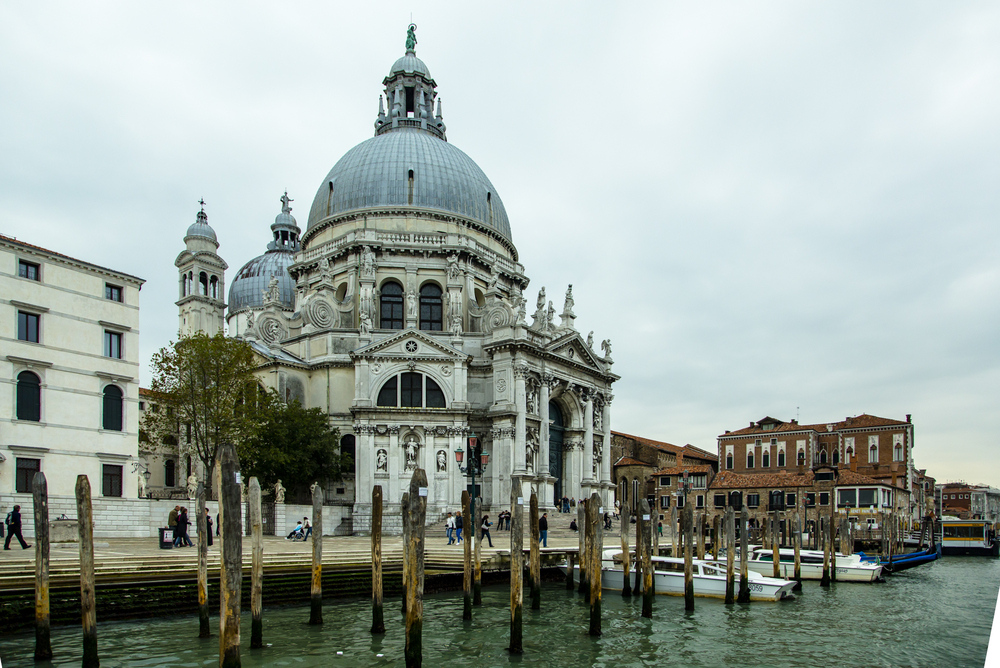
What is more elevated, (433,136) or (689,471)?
(433,136)

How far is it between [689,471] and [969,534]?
549 inches

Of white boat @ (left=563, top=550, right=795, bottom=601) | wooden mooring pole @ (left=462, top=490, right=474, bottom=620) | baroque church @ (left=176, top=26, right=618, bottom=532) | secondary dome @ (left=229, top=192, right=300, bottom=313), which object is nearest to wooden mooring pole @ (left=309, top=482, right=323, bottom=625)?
wooden mooring pole @ (left=462, top=490, right=474, bottom=620)

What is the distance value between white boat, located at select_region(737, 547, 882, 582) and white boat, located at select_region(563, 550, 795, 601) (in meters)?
3.42

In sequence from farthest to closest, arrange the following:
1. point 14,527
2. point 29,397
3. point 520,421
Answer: point 520,421 < point 29,397 < point 14,527

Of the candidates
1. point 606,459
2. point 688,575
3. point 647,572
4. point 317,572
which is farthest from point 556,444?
point 317,572

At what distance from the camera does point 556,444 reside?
39125 millimetres

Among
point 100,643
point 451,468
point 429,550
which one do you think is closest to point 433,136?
point 451,468

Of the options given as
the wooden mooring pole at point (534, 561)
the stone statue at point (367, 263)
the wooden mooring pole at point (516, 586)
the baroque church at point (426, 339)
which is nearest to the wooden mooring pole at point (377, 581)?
the wooden mooring pole at point (516, 586)

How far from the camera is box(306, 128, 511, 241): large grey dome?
40653mm

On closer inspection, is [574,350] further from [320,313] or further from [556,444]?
[320,313]

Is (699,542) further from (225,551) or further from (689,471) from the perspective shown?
(689,471)

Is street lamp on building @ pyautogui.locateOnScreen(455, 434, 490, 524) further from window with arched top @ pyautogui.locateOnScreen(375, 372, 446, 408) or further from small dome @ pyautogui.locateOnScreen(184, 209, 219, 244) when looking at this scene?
small dome @ pyautogui.locateOnScreen(184, 209, 219, 244)

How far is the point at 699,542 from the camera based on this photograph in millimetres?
23234

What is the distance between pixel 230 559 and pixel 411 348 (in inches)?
931
